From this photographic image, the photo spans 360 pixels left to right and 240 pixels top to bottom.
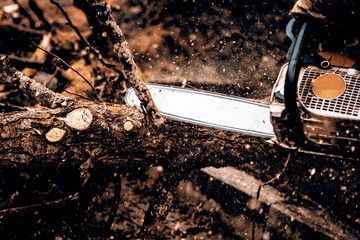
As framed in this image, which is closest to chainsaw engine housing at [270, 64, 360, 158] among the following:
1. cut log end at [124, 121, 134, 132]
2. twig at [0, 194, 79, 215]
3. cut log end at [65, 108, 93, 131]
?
cut log end at [124, 121, 134, 132]

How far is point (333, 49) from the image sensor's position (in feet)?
4.52

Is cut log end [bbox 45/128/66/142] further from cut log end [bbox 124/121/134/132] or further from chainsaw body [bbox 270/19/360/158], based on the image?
chainsaw body [bbox 270/19/360/158]

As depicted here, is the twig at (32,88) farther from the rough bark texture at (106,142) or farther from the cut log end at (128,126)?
the cut log end at (128,126)

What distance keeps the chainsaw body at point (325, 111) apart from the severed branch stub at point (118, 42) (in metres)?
0.80

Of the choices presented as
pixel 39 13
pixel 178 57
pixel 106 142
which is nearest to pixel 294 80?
pixel 106 142

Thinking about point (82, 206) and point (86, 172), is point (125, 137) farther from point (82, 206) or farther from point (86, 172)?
point (82, 206)

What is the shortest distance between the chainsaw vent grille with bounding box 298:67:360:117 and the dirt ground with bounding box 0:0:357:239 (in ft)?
3.73

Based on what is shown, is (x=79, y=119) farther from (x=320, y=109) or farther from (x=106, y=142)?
(x=320, y=109)

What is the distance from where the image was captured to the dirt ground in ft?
7.88

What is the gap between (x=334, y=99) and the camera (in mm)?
1377

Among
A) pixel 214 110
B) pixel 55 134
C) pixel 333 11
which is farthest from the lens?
pixel 214 110

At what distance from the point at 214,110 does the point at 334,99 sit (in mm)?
850

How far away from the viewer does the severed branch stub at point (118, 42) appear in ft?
3.79

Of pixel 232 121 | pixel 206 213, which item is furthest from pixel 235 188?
pixel 232 121
